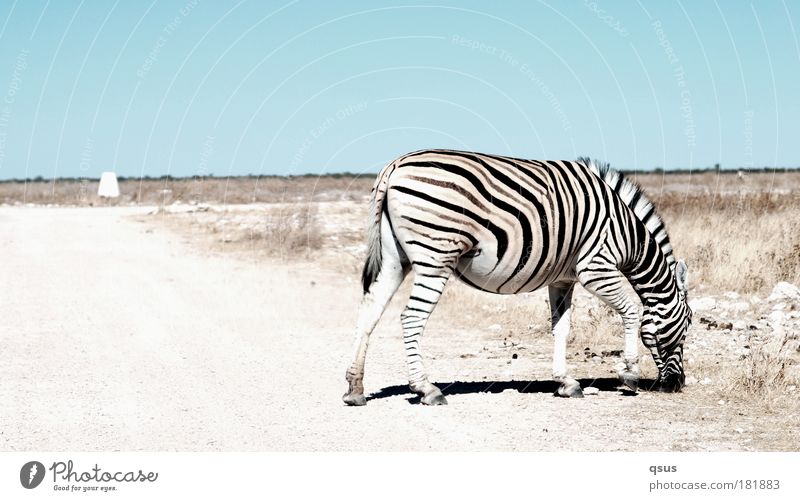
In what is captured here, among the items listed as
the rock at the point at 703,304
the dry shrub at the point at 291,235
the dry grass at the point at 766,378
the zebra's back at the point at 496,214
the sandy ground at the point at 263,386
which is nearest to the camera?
the sandy ground at the point at 263,386

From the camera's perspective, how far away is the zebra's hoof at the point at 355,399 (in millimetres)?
8562

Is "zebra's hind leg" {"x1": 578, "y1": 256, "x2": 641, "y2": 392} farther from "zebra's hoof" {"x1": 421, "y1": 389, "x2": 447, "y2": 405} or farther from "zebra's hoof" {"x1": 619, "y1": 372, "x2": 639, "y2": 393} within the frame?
"zebra's hoof" {"x1": 421, "y1": 389, "x2": 447, "y2": 405}

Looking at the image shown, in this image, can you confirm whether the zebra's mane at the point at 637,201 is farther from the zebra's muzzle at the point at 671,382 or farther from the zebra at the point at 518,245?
the zebra's muzzle at the point at 671,382

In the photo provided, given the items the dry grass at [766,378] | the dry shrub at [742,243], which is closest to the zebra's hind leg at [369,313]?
the dry grass at [766,378]

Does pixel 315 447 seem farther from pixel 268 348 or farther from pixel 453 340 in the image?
pixel 453 340

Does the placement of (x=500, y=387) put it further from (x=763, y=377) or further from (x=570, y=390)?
(x=763, y=377)

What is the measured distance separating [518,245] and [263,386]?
122 inches

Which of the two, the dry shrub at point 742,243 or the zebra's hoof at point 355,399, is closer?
the zebra's hoof at point 355,399

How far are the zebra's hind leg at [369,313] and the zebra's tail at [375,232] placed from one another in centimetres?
9

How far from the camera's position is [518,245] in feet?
28.4

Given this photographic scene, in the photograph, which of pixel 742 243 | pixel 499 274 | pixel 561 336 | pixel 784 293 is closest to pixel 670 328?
pixel 561 336

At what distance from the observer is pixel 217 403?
28.5ft

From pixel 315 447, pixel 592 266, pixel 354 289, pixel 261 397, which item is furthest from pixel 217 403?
pixel 354 289

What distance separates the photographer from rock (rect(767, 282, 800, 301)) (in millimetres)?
13008
